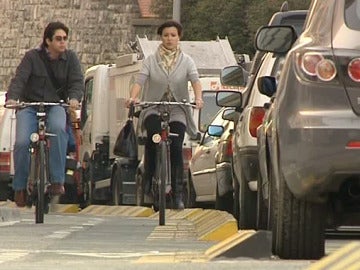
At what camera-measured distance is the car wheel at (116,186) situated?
2962cm

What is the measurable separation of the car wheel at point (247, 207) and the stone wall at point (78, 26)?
63381 mm

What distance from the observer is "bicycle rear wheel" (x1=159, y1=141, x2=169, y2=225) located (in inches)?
674

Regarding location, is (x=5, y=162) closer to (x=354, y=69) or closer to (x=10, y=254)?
(x=10, y=254)

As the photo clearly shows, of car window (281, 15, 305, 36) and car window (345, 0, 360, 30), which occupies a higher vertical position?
car window (345, 0, 360, 30)

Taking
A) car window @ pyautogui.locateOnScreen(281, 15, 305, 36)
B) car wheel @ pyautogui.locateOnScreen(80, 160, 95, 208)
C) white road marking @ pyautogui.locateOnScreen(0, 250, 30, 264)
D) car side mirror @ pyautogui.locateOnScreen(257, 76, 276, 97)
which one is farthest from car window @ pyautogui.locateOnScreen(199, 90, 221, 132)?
white road marking @ pyautogui.locateOnScreen(0, 250, 30, 264)

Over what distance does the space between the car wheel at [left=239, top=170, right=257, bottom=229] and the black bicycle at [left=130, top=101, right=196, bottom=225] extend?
1326 millimetres

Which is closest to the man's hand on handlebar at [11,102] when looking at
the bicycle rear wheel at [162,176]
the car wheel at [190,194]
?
the bicycle rear wheel at [162,176]

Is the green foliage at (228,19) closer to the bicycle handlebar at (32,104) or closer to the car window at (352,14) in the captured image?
the bicycle handlebar at (32,104)

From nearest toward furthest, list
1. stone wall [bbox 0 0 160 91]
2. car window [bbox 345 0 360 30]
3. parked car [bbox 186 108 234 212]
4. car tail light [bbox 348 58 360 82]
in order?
car tail light [bbox 348 58 360 82] → car window [bbox 345 0 360 30] → parked car [bbox 186 108 234 212] → stone wall [bbox 0 0 160 91]

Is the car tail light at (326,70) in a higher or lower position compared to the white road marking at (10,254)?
higher

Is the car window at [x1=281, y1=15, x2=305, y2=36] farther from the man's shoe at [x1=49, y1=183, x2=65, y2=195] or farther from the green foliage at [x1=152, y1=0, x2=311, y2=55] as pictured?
the green foliage at [x1=152, y1=0, x2=311, y2=55]

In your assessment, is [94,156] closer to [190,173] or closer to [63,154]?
[190,173]

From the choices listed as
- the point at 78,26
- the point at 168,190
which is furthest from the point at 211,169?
the point at 78,26

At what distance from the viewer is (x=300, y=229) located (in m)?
10.9
